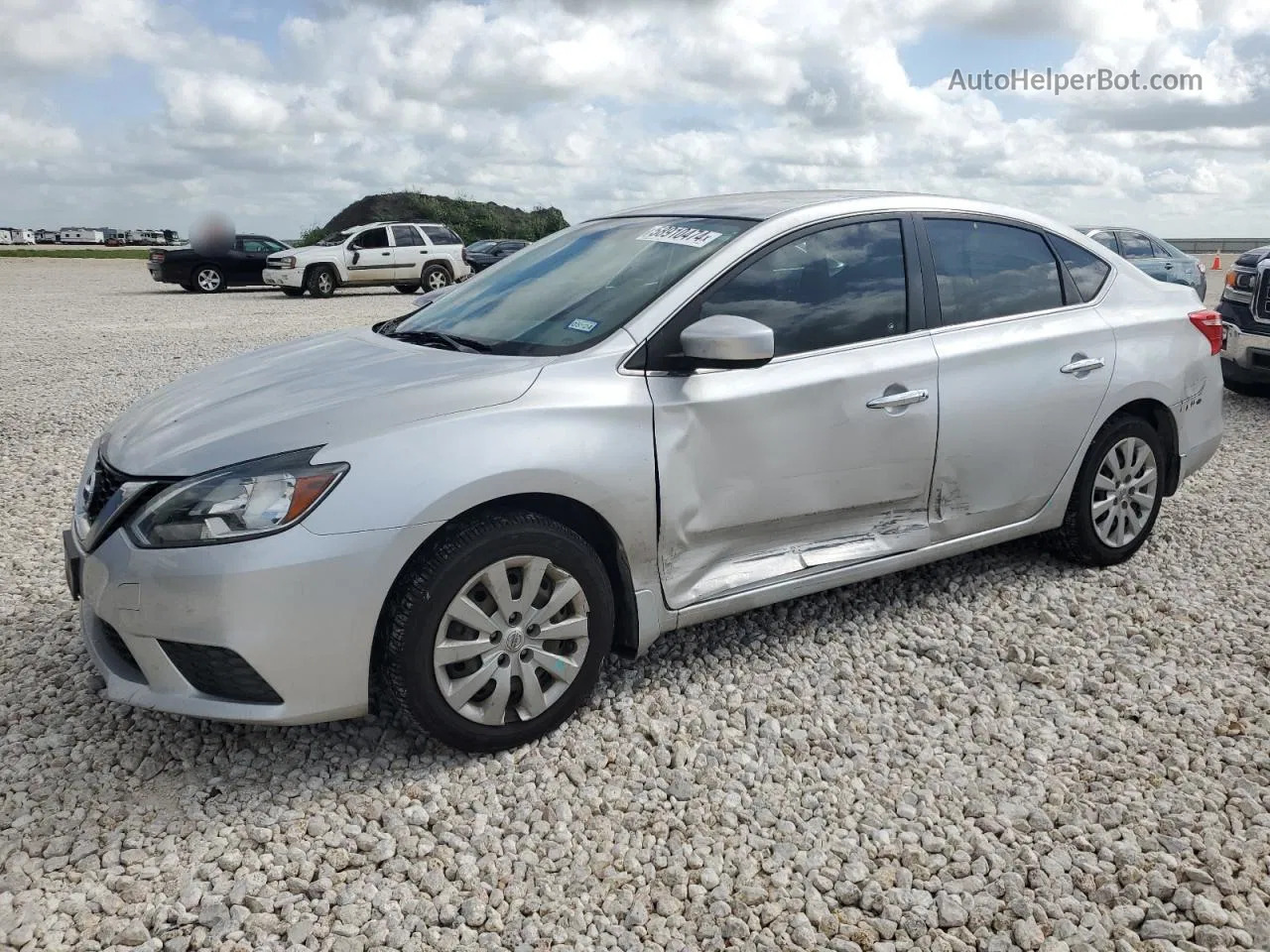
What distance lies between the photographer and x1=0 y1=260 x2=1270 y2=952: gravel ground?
2.55 meters

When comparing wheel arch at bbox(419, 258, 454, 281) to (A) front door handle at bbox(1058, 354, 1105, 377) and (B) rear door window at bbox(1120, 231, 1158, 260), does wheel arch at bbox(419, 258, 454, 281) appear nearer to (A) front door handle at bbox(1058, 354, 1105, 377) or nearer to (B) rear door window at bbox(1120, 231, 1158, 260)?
(B) rear door window at bbox(1120, 231, 1158, 260)

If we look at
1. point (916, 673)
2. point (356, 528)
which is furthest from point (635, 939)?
point (916, 673)

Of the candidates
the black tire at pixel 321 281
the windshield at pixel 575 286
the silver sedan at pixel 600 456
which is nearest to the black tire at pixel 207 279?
the black tire at pixel 321 281

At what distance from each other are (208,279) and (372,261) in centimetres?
431

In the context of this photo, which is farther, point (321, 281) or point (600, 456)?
point (321, 281)

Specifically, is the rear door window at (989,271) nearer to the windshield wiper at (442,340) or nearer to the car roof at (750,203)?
the car roof at (750,203)

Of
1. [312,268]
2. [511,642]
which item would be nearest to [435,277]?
[312,268]

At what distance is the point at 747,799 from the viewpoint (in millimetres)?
3043

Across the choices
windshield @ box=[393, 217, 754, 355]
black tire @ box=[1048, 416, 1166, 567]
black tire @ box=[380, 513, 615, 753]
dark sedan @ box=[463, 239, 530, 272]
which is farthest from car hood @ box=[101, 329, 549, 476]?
dark sedan @ box=[463, 239, 530, 272]

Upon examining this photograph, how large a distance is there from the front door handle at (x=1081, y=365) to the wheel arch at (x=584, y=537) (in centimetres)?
213

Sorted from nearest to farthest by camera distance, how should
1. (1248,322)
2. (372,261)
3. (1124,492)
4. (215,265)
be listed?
1. (1124,492)
2. (1248,322)
3. (372,261)
4. (215,265)

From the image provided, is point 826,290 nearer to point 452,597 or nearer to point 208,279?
point 452,597

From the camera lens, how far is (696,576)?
3.49 meters

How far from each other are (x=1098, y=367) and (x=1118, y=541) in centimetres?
85
